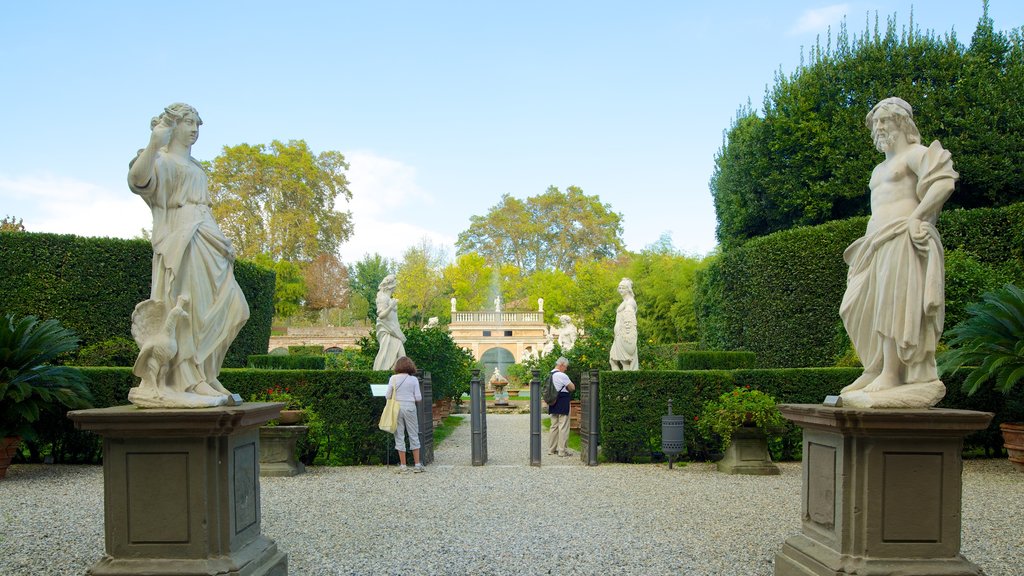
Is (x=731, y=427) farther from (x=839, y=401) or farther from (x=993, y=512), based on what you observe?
(x=839, y=401)

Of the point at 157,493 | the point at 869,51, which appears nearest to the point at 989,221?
the point at 869,51

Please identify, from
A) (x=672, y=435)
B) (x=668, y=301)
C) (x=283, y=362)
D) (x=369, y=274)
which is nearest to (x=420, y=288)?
(x=369, y=274)

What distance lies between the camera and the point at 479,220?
2367 inches

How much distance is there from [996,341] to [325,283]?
4376cm

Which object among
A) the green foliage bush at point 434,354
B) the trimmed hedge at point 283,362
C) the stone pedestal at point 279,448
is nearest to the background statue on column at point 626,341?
the green foliage bush at point 434,354

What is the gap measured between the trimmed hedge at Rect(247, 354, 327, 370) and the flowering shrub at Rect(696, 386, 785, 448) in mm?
10509

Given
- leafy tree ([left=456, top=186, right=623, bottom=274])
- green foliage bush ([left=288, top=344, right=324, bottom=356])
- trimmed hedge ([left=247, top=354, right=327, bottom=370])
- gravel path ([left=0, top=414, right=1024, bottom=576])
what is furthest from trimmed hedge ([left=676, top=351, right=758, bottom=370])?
leafy tree ([left=456, top=186, right=623, bottom=274])

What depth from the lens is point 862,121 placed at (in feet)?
53.7

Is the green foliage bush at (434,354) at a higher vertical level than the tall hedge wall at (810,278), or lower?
lower

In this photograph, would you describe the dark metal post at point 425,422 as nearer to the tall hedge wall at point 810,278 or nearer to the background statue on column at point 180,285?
the background statue on column at point 180,285

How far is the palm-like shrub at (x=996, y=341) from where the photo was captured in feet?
27.8

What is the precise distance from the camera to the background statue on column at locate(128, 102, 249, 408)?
4.30 meters

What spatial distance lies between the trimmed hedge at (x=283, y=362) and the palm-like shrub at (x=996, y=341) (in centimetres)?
1314

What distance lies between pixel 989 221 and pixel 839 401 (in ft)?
39.4
